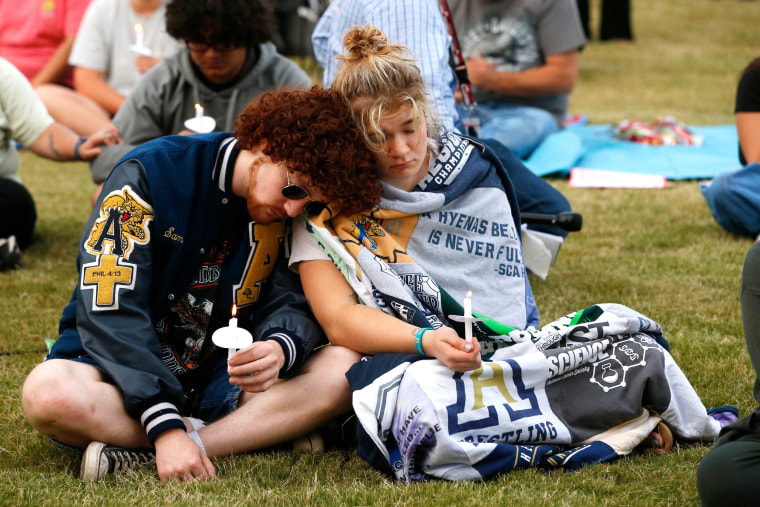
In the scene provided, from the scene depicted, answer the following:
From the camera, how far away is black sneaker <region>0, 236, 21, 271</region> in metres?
4.26

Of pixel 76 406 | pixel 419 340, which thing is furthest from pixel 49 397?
pixel 419 340

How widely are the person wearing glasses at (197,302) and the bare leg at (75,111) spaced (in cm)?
286

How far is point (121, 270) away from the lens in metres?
2.28

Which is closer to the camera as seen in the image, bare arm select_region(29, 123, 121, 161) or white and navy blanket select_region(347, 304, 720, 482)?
white and navy blanket select_region(347, 304, 720, 482)

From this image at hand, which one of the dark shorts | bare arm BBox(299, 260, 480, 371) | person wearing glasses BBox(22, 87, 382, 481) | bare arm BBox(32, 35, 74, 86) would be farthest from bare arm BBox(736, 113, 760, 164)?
bare arm BBox(32, 35, 74, 86)

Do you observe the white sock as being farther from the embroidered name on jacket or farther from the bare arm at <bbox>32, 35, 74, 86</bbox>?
the bare arm at <bbox>32, 35, 74, 86</bbox>

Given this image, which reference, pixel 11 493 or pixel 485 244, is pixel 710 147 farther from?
pixel 11 493

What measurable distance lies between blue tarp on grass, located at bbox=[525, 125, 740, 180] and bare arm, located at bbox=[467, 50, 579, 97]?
1.43 feet

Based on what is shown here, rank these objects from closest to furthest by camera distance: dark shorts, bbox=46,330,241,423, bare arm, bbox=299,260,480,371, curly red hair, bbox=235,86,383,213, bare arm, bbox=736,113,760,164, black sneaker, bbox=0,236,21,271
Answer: bare arm, bbox=299,260,480,371 < curly red hair, bbox=235,86,383,213 < dark shorts, bbox=46,330,241,423 < black sneaker, bbox=0,236,21,271 < bare arm, bbox=736,113,760,164

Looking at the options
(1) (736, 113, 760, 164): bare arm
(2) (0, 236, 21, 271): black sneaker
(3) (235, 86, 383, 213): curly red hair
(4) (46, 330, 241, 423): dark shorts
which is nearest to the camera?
(3) (235, 86, 383, 213): curly red hair

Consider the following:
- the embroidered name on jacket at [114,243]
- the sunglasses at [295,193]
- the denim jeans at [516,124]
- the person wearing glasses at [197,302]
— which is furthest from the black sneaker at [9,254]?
the denim jeans at [516,124]

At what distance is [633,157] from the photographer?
22.0ft

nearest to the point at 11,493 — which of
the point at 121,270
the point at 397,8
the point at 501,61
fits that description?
the point at 121,270

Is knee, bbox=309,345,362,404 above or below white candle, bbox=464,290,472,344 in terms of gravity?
below
